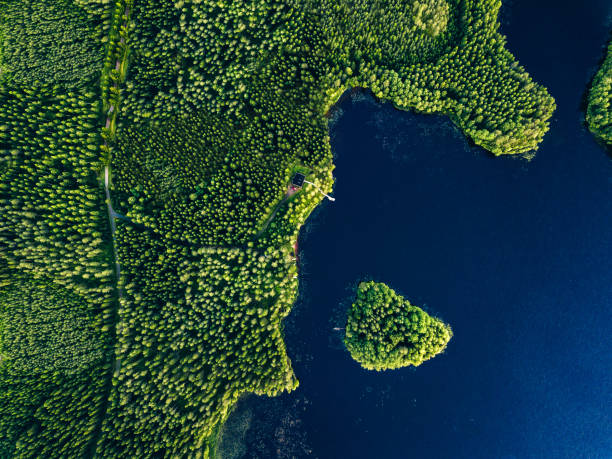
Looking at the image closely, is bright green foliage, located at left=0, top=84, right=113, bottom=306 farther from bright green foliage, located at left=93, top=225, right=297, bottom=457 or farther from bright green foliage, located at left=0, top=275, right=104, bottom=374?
bright green foliage, located at left=93, top=225, right=297, bottom=457

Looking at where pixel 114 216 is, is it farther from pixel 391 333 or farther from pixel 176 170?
pixel 391 333

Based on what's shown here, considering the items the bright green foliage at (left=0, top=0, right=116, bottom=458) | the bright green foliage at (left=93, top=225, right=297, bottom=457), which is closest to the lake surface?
the bright green foliage at (left=93, top=225, right=297, bottom=457)

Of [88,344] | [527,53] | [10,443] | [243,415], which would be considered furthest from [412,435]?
[527,53]

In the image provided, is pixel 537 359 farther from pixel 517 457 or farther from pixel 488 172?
pixel 488 172

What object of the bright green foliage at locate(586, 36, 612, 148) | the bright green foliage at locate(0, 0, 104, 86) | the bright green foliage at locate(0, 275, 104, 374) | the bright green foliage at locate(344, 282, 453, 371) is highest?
the bright green foliage at locate(0, 0, 104, 86)

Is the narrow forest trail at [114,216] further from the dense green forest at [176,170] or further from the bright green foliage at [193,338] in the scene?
the bright green foliage at [193,338]

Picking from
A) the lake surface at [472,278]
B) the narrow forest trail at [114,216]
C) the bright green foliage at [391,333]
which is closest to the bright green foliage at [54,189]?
the narrow forest trail at [114,216]

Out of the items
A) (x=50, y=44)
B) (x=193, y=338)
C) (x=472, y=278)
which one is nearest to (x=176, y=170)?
(x=193, y=338)
